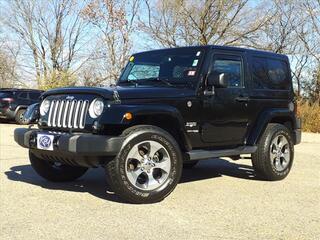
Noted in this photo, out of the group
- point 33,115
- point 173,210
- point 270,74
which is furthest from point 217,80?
point 33,115

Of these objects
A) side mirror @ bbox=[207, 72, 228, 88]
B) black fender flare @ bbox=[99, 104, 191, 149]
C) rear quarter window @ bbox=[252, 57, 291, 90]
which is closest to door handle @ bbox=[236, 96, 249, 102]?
rear quarter window @ bbox=[252, 57, 291, 90]

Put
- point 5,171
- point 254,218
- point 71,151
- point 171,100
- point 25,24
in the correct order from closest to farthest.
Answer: point 254,218 → point 71,151 → point 171,100 → point 5,171 → point 25,24

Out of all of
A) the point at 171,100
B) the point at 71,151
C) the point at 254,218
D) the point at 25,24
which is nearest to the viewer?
the point at 254,218

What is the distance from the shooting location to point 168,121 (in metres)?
6.60

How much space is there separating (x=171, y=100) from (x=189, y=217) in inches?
61.5

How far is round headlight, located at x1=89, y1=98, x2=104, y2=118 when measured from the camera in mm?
6070

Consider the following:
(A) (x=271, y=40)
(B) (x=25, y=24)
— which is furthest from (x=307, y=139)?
(B) (x=25, y=24)

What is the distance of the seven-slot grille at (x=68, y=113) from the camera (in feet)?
20.5

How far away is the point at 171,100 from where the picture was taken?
6.48 meters

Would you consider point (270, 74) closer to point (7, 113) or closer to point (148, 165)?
point (148, 165)

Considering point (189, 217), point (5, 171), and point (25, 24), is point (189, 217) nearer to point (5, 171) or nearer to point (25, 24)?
point (5, 171)

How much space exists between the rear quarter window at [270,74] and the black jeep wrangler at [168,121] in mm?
18

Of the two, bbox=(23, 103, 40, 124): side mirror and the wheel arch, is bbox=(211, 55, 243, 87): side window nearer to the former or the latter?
the wheel arch

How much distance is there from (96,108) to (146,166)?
898 millimetres
